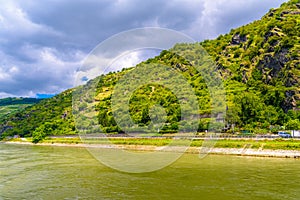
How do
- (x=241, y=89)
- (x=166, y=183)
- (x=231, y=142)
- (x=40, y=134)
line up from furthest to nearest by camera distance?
(x=241, y=89) < (x=40, y=134) < (x=231, y=142) < (x=166, y=183)

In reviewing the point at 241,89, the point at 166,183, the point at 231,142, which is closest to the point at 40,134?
the point at 231,142

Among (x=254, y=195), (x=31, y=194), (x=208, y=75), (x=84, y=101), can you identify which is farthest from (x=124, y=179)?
(x=208, y=75)

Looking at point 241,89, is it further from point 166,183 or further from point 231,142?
point 166,183

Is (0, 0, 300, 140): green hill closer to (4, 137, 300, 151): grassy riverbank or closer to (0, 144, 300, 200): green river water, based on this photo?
(4, 137, 300, 151): grassy riverbank

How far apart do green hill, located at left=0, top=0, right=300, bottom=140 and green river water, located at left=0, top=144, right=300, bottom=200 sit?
18.2 meters

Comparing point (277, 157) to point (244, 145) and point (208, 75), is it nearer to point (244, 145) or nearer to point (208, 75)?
point (244, 145)

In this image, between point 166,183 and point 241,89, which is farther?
point 241,89

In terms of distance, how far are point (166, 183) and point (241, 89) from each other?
71659 millimetres

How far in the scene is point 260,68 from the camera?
9975 centimetres

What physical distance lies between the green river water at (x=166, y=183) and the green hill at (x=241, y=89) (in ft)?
59.9

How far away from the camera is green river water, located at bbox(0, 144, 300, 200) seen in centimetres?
2025

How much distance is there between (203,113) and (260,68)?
38486mm

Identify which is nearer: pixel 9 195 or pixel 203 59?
pixel 9 195

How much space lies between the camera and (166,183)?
2400 centimetres
